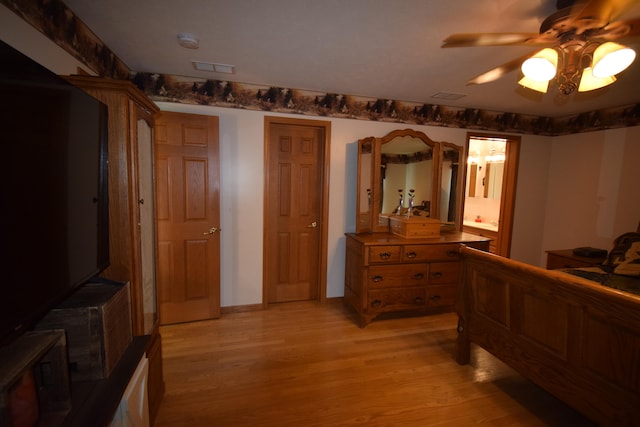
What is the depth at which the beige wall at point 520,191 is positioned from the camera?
293 cm

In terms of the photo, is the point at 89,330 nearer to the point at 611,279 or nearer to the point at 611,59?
the point at 611,59

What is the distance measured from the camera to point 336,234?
329 cm

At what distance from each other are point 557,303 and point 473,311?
0.69m

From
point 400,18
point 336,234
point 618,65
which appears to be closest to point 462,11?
point 400,18

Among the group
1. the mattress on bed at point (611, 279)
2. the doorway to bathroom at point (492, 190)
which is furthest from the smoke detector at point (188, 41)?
the doorway to bathroom at point (492, 190)

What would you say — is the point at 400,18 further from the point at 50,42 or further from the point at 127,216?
the point at 50,42

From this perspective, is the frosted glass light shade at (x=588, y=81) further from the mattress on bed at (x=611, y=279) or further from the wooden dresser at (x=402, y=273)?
the wooden dresser at (x=402, y=273)

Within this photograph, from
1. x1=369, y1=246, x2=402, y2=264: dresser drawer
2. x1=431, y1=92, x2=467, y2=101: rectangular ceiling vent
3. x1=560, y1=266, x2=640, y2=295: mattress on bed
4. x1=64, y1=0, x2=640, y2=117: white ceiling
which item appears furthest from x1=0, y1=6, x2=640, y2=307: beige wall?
x1=560, y1=266, x2=640, y2=295: mattress on bed

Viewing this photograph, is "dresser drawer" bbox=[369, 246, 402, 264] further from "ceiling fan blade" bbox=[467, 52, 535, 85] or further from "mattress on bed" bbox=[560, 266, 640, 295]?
"ceiling fan blade" bbox=[467, 52, 535, 85]

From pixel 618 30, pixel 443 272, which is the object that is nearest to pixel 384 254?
pixel 443 272

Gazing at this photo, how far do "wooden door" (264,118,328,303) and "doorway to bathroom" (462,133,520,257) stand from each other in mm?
2372

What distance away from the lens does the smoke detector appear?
6.33 ft

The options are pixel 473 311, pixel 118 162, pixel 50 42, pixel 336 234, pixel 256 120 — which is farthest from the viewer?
pixel 336 234

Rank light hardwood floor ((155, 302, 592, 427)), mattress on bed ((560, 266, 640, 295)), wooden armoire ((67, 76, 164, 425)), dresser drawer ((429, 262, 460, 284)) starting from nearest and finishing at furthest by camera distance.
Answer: wooden armoire ((67, 76, 164, 425)) → light hardwood floor ((155, 302, 592, 427)) → mattress on bed ((560, 266, 640, 295)) → dresser drawer ((429, 262, 460, 284))
